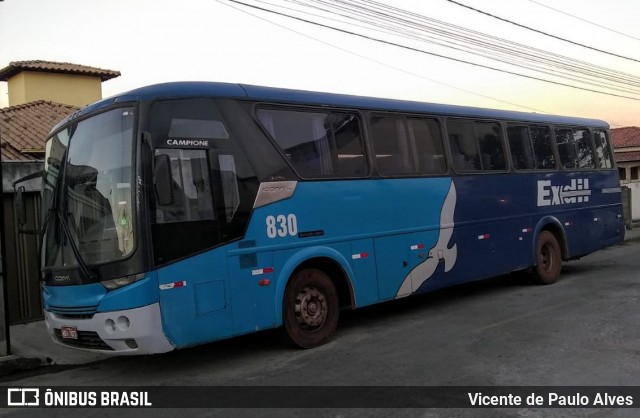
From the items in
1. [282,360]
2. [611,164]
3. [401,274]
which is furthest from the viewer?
[611,164]

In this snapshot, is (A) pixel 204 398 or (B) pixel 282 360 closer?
(A) pixel 204 398

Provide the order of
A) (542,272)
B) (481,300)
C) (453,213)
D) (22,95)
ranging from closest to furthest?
(453,213) < (481,300) < (542,272) < (22,95)

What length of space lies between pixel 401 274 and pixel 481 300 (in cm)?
243

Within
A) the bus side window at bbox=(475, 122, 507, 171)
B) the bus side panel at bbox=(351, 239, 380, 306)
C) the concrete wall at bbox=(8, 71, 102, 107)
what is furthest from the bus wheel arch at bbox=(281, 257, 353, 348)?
the concrete wall at bbox=(8, 71, 102, 107)

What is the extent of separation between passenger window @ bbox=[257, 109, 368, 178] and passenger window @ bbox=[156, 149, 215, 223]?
41.6 inches

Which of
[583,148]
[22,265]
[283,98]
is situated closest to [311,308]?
[283,98]

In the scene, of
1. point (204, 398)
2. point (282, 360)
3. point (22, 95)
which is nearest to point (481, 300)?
point (282, 360)

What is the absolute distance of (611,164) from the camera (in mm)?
13125

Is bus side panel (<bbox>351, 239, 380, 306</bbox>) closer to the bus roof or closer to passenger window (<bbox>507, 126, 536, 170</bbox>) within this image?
the bus roof

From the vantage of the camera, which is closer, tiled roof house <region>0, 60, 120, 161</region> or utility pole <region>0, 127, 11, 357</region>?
utility pole <region>0, 127, 11, 357</region>

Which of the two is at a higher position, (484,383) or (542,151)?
(542,151)

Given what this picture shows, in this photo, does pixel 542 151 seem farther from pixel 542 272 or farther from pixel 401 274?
pixel 401 274

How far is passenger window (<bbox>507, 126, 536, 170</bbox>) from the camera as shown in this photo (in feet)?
34.3

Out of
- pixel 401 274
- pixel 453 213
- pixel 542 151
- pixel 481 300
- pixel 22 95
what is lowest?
pixel 481 300
